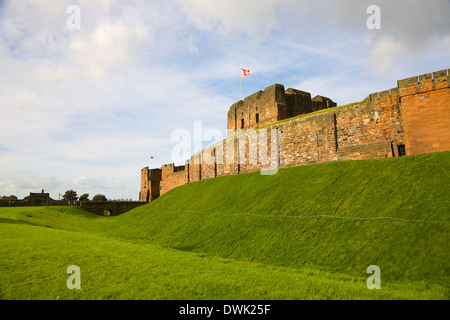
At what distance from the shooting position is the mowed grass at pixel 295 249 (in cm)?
649

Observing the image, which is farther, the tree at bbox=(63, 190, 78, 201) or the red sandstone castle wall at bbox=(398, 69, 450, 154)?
the tree at bbox=(63, 190, 78, 201)

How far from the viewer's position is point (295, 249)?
35.8 feet

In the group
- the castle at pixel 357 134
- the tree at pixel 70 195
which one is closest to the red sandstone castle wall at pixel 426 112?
the castle at pixel 357 134

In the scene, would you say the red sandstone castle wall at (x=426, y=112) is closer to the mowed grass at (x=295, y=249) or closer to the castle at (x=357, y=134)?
the castle at (x=357, y=134)

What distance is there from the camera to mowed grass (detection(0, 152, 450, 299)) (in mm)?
6492

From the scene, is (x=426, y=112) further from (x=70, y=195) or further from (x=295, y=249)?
(x=70, y=195)

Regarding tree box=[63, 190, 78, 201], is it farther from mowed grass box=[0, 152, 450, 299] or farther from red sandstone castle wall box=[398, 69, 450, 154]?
red sandstone castle wall box=[398, 69, 450, 154]

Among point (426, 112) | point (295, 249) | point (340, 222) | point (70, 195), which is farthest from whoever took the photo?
point (70, 195)

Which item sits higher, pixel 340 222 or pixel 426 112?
pixel 426 112

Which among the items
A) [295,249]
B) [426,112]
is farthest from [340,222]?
[426,112]

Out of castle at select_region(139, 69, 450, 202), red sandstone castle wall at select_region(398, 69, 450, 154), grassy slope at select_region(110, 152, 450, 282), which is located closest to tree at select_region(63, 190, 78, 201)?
castle at select_region(139, 69, 450, 202)

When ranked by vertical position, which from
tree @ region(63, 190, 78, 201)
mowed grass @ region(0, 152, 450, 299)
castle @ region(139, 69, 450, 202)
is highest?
castle @ region(139, 69, 450, 202)
